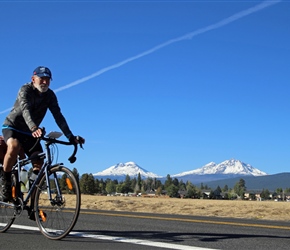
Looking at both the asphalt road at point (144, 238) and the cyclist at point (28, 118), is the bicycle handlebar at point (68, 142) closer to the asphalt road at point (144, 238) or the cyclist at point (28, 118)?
the cyclist at point (28, 118)

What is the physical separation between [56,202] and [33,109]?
121cm

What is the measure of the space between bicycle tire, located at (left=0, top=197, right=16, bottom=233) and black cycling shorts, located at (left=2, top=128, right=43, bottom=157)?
2.37 ft

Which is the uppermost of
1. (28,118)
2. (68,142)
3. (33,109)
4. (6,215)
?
(33,109)

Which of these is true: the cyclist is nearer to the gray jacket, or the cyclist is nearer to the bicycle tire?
the gray jacket

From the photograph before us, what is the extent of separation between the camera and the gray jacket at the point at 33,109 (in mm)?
5990

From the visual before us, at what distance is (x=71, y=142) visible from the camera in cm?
609

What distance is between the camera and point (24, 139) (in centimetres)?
634

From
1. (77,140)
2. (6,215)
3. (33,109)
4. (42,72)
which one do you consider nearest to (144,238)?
(77,140)

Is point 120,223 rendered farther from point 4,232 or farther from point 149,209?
point 149,209

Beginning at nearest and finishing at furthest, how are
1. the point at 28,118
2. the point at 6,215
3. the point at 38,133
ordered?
the point at 38,133 < the point at 28,118 < the point at 6,215

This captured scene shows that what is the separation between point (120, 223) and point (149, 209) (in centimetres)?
708

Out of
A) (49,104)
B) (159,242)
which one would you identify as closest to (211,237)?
(159,242)

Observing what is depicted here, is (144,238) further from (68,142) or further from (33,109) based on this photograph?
(33,109)

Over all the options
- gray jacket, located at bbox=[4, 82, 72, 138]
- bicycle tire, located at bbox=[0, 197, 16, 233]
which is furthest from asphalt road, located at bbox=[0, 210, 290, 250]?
gray jacket, located at bbox=[4, 82, 72, 138]
